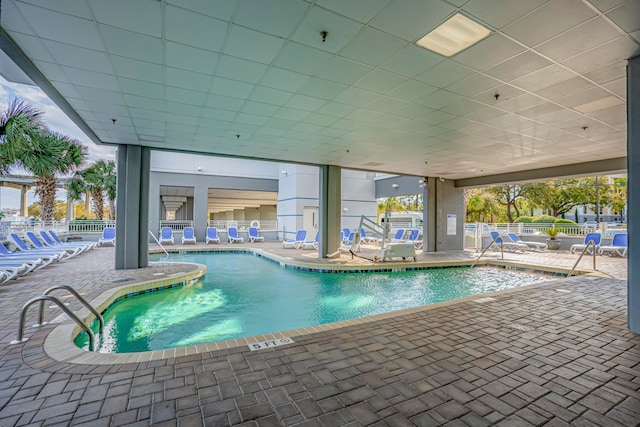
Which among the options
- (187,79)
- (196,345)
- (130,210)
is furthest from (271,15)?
(130,210)

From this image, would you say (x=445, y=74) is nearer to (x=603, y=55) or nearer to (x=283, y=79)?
(x=603, y=55)

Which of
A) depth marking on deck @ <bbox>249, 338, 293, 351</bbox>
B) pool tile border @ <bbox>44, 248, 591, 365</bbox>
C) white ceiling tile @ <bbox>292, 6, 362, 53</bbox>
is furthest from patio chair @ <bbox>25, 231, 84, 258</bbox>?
white ceiling tile @ <bbox>292, 6, 362, 53</bbox>

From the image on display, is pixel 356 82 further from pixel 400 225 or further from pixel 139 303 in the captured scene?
pixel 400 225

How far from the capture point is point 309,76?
368cm

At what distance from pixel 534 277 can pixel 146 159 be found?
10137mm

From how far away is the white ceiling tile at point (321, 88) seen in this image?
384 cm

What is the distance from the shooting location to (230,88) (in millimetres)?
4047

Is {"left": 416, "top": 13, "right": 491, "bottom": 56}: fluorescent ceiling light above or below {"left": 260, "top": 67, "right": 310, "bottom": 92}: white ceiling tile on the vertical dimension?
above

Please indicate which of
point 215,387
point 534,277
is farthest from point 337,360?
point 534,277

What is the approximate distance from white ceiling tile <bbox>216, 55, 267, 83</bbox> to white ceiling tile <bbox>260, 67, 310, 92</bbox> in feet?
0.31

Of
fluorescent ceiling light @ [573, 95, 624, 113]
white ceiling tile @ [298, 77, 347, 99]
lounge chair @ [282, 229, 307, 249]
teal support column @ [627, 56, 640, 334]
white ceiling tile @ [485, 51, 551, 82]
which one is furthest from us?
lounge chair @ [282, 229, 307, 249]

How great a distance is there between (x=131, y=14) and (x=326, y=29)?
5.60 feet

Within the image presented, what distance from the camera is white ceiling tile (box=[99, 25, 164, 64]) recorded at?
284 cm

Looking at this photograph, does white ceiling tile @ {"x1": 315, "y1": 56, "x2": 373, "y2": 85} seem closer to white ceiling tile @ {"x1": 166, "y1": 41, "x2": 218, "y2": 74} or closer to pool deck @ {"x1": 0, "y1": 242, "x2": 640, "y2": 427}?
white ceiling tile @ {"x1": 166, "y1": 41, "x2": 218, "y2": 74}
